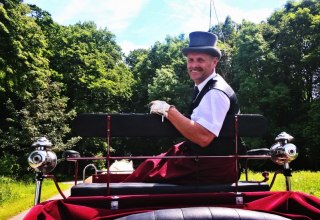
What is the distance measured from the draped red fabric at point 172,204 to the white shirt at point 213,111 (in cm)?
52

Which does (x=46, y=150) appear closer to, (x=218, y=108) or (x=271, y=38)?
(x=218, y=108)

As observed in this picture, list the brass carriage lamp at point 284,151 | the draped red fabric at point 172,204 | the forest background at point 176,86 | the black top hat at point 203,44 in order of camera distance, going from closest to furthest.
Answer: the draped red fabric at point 172,204, the brass carriage lamp at point 284,151, the black top hat at point 203,44, the forest background at point 176,86

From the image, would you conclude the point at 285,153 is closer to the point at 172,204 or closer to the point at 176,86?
the point at 172,204

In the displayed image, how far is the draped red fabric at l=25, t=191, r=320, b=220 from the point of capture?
265 centimetres

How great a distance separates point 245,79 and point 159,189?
99.6ft

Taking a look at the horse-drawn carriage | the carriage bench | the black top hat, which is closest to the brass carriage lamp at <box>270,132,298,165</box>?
the horse-drawn carriage

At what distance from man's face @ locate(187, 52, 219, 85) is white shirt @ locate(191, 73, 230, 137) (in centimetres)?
42

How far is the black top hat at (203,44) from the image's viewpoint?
355 centimetres

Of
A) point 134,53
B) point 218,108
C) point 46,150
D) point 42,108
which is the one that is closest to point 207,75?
point 218,108

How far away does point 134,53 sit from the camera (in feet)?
153

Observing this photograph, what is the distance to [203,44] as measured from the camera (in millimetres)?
3666

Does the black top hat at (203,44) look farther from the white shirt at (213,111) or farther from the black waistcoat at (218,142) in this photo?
the white shirt at (213,111)

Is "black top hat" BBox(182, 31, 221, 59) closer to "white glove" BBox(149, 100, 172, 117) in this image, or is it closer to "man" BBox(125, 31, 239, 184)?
"man" BBox(125, 31, 239, 184)

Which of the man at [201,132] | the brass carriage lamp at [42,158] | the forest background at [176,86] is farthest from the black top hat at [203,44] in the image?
the forest background at [176,86]
